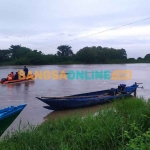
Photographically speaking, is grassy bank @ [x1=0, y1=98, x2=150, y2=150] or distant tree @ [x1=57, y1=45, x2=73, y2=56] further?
distant tree @ [x1=57, y1=45, x2=73, y2=56]

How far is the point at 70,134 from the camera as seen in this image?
4.34 m

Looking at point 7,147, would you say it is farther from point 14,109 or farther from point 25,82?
point 25,82

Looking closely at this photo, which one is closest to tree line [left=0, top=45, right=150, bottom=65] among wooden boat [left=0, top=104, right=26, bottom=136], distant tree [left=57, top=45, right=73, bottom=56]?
distant tree [left=57, top=45, right=73, bottom=56]

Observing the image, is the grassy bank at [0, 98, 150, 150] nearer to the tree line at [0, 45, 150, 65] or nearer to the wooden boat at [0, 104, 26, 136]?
the wooden boat at [0, 104, 26, 136]
